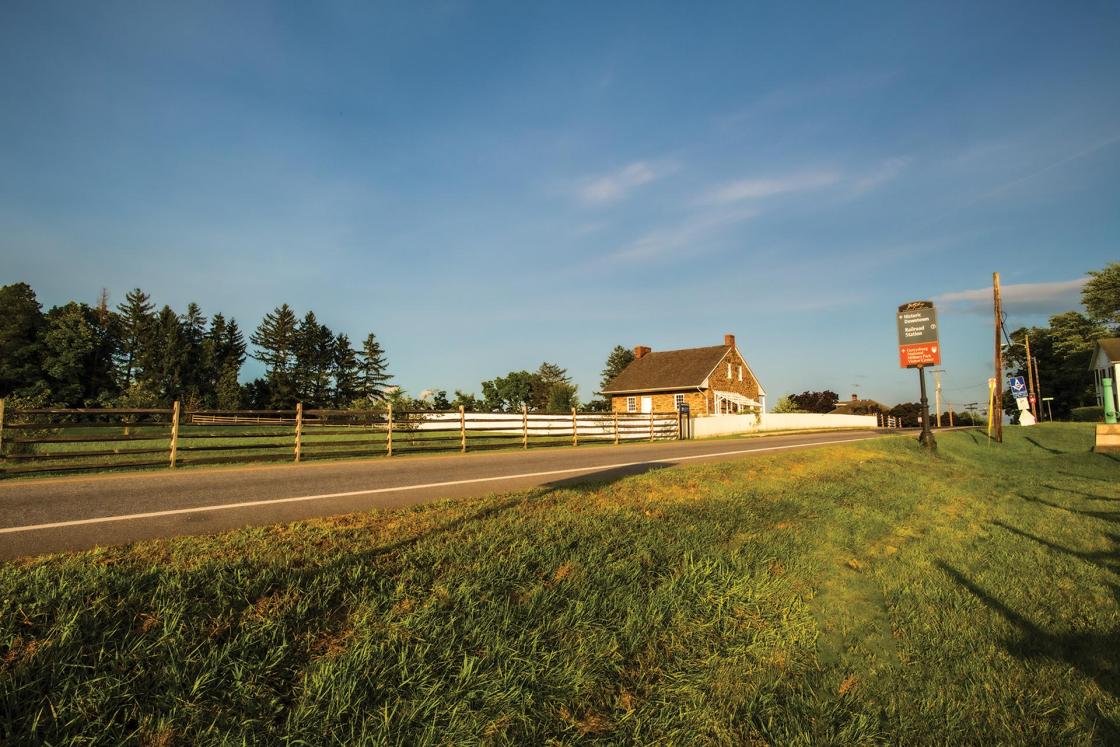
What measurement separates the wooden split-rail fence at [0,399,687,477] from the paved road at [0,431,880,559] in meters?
2.73

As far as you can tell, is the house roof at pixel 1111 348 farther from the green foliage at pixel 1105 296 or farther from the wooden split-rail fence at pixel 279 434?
the wooden split-rail fence at pixel 279 434

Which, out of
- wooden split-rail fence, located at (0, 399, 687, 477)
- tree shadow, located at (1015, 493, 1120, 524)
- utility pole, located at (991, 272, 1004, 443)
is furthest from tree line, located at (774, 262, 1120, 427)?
tree shadow, located at (1015, 493, 1120, 524)

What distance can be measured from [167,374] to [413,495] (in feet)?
282

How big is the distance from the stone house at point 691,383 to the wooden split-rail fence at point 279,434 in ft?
42.1

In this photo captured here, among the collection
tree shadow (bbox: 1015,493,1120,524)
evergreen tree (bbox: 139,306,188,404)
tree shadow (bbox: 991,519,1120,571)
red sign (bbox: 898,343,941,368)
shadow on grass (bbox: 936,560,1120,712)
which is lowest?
shadow on grass (bbox: 936,560,1120,712)

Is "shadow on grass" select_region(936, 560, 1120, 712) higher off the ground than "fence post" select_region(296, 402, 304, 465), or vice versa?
"fence post" select_region(296, 402, 304, 465)

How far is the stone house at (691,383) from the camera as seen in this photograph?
43594 millimetres

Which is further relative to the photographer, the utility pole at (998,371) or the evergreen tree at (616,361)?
the evergreen tree at (616,361)

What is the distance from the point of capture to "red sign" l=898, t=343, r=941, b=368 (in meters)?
20.5

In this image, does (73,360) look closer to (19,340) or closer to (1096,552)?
(19,340)

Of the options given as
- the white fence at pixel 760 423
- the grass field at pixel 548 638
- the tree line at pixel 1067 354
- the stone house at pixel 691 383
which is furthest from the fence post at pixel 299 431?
the tree line at pixel 1067 354

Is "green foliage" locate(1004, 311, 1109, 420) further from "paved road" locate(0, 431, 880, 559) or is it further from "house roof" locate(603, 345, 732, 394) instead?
"paved road" locate(0, 431, 880, 559)

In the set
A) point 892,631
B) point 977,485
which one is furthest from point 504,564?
point 977,485

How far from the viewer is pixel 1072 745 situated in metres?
3.12
